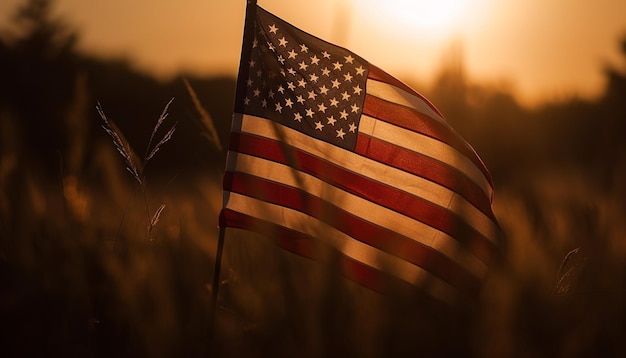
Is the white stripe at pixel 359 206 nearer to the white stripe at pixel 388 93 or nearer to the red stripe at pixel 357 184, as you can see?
the red stripe at pixel 357 184

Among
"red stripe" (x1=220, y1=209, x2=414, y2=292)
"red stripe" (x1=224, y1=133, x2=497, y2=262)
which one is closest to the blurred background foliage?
"red stripe" (x1=220, y1=209, x2=414, y2=292)

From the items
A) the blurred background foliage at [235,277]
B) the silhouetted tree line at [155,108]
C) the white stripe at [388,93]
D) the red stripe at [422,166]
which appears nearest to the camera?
the blurred background foliage at [235,277]

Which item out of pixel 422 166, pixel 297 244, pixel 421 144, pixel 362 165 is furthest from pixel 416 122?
pixel 297 244

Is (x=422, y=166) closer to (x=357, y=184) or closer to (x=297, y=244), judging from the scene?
(x=357, y=184)

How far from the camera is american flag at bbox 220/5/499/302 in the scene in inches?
182

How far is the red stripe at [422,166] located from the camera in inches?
181

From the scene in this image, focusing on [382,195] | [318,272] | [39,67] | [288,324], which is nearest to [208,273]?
[382,195]

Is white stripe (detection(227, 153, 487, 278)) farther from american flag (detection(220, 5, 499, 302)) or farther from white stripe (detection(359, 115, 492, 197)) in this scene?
white stripe (detection(359, 115, 492, 197))

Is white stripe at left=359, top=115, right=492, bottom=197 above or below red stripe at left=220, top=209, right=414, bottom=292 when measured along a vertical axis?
above

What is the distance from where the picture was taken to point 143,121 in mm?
21844

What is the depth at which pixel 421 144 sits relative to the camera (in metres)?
4.70

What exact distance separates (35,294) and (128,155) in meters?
0.81

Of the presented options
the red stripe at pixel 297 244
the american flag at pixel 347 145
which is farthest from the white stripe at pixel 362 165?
the red stripe at pixel 297 244

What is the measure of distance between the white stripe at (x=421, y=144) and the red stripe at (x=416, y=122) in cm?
2
